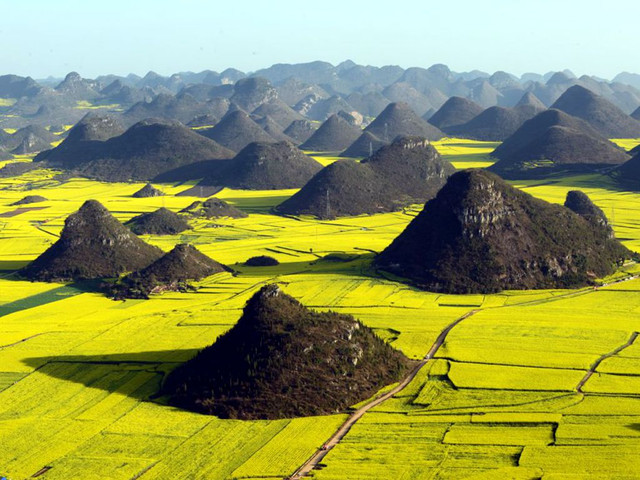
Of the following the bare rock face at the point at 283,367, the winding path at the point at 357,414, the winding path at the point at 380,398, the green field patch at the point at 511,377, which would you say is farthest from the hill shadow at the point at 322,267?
the green field patch at the point at 511,377

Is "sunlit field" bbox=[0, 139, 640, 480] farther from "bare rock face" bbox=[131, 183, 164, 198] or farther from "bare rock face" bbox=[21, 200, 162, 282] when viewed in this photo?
"bare rock face" bbox=[131, 183, 164, 198]

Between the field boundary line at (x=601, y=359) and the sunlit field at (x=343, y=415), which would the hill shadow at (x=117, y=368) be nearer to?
the sunlit field at (x=343, y=415)

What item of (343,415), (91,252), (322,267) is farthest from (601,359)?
(91,252)

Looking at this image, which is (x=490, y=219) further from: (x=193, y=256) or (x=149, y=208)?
(x=149, y=208)

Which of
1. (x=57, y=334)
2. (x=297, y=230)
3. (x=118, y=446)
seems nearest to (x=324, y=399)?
(x=118, y=446)

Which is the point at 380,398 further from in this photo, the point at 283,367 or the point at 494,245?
the point at 494,245

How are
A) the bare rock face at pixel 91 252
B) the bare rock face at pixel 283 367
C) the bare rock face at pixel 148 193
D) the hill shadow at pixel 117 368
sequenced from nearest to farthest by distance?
1. the bare rock face at pixel 283 367
2. the hill shadow at pixel 117 368
3. the bare rock face at pixel 91 252
4. the bare rock face at pixel 148 193

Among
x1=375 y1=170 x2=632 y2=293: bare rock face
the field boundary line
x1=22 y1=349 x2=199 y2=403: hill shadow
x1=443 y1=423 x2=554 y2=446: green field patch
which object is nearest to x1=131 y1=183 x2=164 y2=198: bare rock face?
x1=375 y1=170 x2=632 y2=293: bare rock face
